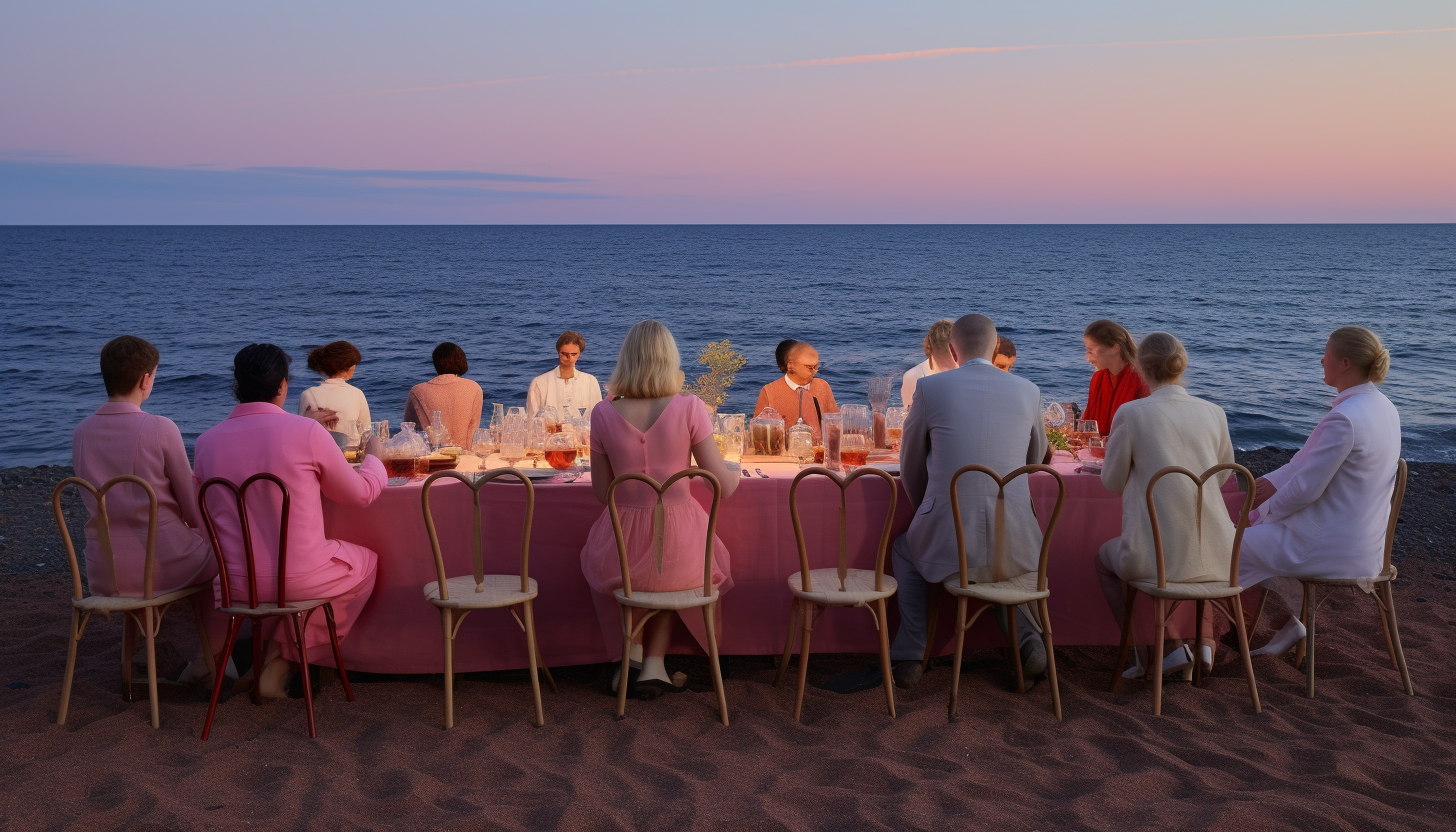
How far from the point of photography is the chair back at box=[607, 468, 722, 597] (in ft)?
12.0

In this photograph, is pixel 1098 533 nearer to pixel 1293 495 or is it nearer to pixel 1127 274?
pixel 1293 495

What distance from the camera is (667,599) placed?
12.4ft

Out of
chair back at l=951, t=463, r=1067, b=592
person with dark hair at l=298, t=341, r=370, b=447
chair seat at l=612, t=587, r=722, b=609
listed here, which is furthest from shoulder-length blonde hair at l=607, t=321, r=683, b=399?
person with dark hair at l=298, t=341, r=370, b=447

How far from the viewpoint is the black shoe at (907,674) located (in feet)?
13.9

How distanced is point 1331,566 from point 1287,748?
3.01 feet

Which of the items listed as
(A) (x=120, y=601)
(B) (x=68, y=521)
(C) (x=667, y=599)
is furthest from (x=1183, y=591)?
(B) (x=68, y=521)

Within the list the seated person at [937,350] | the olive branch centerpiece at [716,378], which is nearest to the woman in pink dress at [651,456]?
the olive branch centerpiece at [716,378]

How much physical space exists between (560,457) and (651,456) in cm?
70

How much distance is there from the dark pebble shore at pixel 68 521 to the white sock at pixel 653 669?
14.2ft

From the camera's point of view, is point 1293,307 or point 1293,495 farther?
point 1293,307

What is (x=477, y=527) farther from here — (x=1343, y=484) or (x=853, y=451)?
(x=1343, y=484)

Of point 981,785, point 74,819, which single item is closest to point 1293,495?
point 981,785

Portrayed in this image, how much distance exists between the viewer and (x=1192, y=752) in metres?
3.58

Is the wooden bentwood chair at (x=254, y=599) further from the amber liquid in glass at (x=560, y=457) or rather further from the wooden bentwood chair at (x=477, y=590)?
the amber liquid in glass at (x=560, y=457)
